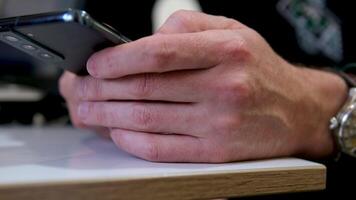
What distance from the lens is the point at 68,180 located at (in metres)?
0.26

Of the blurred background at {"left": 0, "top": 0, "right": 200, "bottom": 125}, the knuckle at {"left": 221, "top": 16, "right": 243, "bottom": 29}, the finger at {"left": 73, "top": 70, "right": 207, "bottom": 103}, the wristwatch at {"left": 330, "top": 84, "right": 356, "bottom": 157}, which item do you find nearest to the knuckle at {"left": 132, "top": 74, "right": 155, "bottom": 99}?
the finger at {"left": 73, "top": 70, "right": 207, "bottom": 103}

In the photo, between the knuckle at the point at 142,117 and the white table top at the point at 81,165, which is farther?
the knuckle at the point at 142,117

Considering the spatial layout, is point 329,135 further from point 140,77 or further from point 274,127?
point 140,77

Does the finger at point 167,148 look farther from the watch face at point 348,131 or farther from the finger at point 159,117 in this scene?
the watch face at point 348,131

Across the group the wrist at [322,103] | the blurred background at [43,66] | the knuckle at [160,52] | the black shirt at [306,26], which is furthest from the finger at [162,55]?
the blurred background at [43,66]

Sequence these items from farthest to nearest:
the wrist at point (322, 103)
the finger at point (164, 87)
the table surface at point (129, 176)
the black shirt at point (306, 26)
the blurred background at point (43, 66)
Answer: the blurred background at point (43, 66)
the black shirt at point (306, 26)
the wrist at point (322, 103)
the finger at point (164, 87)
the table surface at point (129, 176)

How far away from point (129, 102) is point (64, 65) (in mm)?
92

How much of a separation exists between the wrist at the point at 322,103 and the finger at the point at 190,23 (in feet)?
0.44

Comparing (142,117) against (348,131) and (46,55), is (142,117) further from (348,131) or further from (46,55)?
(348,131)

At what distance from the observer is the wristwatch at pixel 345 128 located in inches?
19.5

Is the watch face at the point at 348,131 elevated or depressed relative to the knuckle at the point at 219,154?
depressed

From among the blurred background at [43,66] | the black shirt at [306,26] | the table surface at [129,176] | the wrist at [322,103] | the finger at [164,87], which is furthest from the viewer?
the blurred background at [43,66]

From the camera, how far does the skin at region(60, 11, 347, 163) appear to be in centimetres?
35

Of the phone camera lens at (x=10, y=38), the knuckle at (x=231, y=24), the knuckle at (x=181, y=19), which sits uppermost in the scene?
the knuckle at (x=181, y=19)
